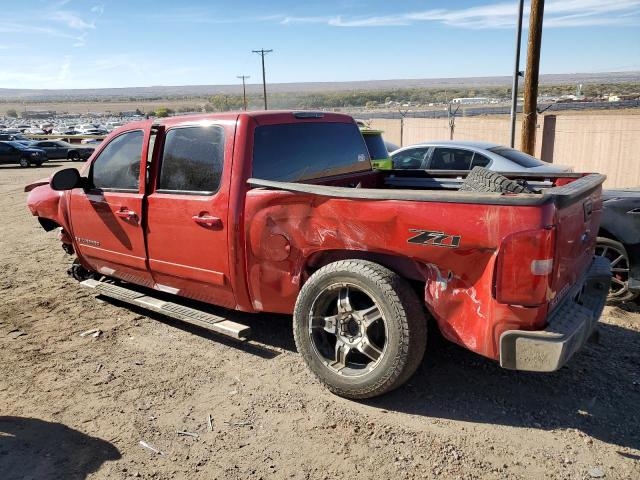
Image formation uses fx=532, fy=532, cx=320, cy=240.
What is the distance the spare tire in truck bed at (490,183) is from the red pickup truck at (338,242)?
22mm

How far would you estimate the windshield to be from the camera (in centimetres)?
990

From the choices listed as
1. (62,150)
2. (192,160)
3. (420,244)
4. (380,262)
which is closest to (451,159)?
(192,160)

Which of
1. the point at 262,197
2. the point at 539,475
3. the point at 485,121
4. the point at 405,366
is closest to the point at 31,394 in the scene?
the point at 262,197

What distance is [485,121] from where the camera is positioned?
1878 cm

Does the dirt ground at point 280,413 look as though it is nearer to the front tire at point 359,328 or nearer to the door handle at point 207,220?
the front tire at point 359,328

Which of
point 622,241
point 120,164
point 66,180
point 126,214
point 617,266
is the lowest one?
point 617,266

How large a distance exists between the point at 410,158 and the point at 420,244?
7185 millimetres

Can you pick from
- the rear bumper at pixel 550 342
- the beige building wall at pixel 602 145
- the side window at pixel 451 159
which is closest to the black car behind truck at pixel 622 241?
the rear bumper at pixel 550 342

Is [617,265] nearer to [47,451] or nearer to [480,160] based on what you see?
[480,160]

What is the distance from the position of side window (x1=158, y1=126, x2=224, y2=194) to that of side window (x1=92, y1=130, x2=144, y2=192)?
36 centimetres

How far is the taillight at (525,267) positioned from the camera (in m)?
2.77

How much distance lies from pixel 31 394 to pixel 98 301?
6.41 ft

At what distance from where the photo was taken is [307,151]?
4414mm

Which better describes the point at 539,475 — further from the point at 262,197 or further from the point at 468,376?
the point at 262,197
